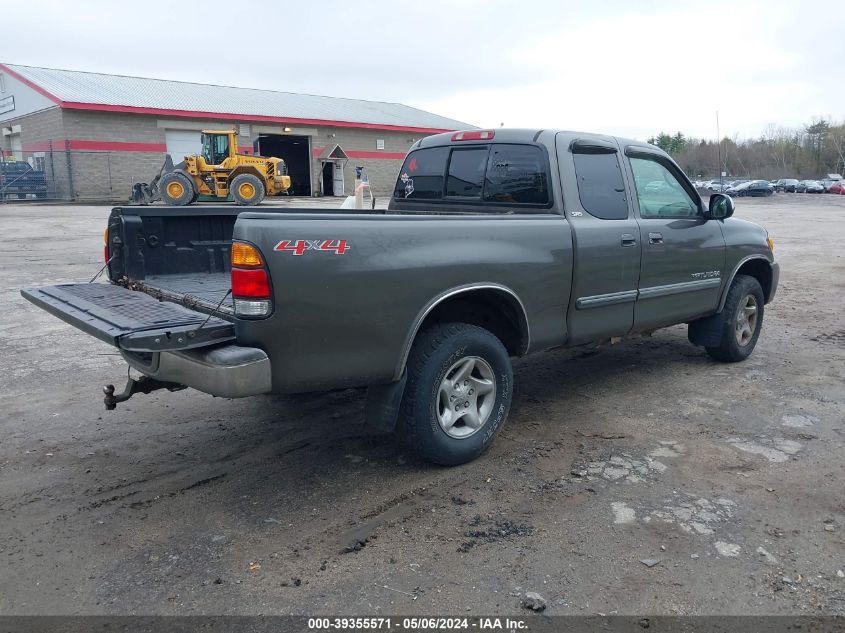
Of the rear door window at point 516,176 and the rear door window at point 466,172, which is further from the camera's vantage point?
the rear door window at point 466,172

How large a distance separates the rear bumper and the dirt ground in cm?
76

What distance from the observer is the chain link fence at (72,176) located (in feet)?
105

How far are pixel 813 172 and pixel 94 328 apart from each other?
3784 inches

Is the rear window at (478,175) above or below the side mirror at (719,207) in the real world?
above

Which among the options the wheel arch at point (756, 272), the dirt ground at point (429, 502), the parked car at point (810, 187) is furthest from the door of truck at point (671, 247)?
the parked car at point (810, 187)

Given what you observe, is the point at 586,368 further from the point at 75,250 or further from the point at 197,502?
the point at 75,250

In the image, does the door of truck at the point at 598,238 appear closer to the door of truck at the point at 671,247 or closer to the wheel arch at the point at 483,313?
the door of truck at the point at 671,247

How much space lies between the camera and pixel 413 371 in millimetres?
3979

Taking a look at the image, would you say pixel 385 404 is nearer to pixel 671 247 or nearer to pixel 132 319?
pixel 132 319

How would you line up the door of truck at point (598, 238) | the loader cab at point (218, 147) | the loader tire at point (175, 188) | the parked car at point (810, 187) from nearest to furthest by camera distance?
the door of truck at point (598, 238) < the loader tire at point (175, 188) < the loader cab at point (218, 147) < the parked car at point (810, 187)

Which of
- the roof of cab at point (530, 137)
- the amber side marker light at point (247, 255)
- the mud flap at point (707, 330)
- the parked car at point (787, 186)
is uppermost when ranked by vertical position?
the parked car at point (787, 186)

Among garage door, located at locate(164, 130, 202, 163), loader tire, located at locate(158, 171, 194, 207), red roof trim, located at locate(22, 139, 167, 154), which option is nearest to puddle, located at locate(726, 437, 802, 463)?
loader tire, located at locate(158, 171, 194, 207)

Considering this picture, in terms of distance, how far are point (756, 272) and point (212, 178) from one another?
22.7 metres

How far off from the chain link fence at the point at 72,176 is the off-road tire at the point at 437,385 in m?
32.4
